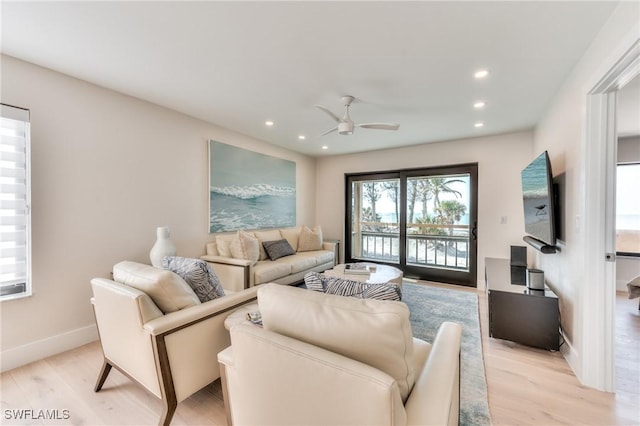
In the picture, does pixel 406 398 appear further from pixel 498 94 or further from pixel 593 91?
pixel 498 94

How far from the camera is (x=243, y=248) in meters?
3.47

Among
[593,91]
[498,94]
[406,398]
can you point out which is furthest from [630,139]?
[406,398]

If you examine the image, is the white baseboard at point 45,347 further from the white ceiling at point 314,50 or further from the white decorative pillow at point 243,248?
the white ceiling at point 314,50

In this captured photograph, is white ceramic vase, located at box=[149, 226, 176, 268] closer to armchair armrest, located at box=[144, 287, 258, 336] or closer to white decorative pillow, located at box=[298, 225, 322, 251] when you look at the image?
armchair armrest, located at box=[144, 287, 258, 336]

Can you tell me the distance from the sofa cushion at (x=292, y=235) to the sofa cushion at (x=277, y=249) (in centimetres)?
27

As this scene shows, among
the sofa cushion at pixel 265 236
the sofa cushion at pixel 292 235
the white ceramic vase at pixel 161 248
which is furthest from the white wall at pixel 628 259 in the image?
the white ceramic vase at pixel 161 248

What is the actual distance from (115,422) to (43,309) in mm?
1466

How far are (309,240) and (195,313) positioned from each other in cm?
333

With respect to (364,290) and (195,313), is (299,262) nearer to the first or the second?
(195,313)

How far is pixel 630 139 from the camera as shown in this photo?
395 cm

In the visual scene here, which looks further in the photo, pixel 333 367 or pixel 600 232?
pixel 600 232

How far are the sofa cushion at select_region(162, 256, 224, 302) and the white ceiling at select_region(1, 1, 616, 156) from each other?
1.62m

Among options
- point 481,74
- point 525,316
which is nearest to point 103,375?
point 525,316

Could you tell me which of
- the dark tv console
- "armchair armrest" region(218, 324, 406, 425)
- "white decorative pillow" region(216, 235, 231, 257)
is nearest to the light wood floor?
the dark tv console
